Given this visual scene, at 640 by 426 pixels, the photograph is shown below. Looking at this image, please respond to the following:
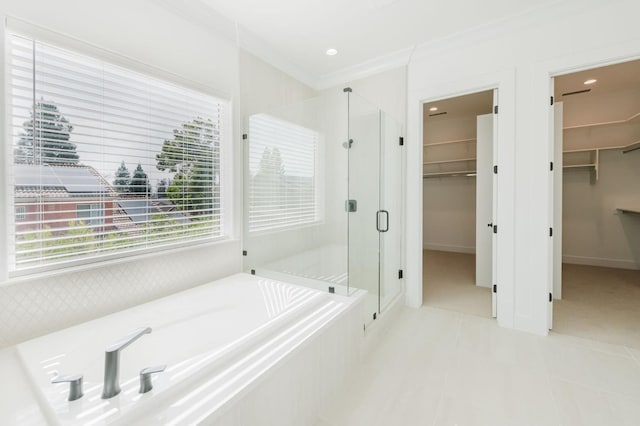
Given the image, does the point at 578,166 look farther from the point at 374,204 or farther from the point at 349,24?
the point at 349,24

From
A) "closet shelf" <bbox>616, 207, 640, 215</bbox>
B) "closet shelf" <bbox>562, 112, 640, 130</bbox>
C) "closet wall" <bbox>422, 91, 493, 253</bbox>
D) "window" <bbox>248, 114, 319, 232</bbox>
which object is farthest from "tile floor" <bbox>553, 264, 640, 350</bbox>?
"window" <bbox>248, 114, 319, 232</bbox>

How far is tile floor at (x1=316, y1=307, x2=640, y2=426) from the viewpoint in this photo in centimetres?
152

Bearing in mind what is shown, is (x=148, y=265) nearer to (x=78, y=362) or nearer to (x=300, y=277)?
(x=78, y=362)

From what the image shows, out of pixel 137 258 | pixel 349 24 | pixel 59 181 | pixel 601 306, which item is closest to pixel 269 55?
pixel 349 24

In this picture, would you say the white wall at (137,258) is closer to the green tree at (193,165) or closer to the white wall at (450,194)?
the green tree at (193,165)

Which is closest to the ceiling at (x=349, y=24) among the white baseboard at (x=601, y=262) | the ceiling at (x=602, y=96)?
the ceiling at (x=602, y=96)

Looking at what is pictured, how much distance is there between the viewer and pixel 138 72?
1905mm

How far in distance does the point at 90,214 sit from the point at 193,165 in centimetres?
80

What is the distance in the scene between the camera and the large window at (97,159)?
58.4 inches

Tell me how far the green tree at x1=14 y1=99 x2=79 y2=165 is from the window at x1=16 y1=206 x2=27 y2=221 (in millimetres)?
253

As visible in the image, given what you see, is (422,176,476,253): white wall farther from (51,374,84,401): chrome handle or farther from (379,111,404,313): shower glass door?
(51,374,84,401): chrome handle

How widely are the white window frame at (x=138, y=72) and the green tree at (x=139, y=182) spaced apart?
1.40 ft

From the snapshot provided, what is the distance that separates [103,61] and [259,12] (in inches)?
49.5

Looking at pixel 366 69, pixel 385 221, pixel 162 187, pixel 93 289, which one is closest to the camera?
pixel 93 289
